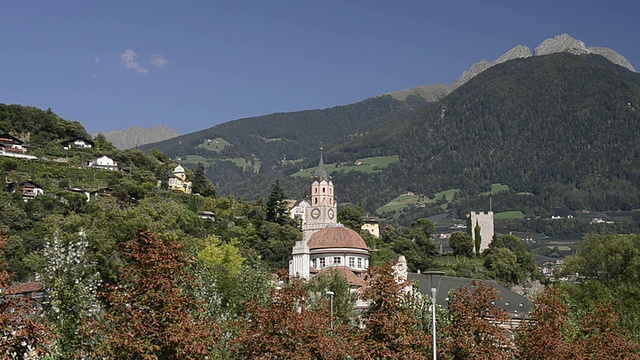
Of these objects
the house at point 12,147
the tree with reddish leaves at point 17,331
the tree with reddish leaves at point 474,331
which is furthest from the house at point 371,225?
the tree with reddish leaves at point 17,331

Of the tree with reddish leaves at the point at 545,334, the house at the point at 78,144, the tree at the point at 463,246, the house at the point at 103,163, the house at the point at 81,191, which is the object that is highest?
the house at the point at 78,144

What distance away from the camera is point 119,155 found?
478ft

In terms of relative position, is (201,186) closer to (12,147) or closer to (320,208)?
(320,208)

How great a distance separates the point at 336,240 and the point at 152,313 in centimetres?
7126

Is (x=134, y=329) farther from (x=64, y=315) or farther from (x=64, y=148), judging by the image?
(x=64, y=148)

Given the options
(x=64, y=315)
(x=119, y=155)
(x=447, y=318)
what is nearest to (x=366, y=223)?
(x=119, y=155)

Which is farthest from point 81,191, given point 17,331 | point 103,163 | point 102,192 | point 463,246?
point 17,331

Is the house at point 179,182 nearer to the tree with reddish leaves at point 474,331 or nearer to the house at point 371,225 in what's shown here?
the house at point 371,225

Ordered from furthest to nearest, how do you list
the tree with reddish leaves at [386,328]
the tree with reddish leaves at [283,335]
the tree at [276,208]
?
the tree at [276,208] < the tree with reddish leaves at [386,328] < the tree with reddish leaves at [283,335]

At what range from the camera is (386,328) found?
32.4m

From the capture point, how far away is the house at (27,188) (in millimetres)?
110312

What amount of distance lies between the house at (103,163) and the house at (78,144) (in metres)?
10.0

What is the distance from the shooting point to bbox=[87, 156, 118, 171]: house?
137 metres

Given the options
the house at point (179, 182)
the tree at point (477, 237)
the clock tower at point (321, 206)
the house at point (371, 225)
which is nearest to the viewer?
the clock tower at point (321, 206)
